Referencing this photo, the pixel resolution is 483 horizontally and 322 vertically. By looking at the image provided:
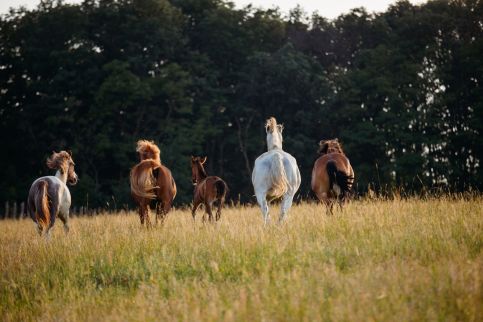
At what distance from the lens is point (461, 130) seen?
32281mm

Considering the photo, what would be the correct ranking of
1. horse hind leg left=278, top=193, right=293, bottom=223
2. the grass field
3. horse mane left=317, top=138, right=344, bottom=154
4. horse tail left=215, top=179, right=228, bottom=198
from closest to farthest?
the grass field < horse hind leg left=278, top=193, right=293, bottom=223 < horse tail left=215, top=179, right=228, bottom=198 < horse mane left=317, top=138, right=344, bottom=154

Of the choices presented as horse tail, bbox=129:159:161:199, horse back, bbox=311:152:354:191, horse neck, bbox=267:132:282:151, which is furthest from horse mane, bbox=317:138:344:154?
horse tail, bbox=129:159:161:199

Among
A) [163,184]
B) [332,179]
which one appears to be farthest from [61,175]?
[332,179]

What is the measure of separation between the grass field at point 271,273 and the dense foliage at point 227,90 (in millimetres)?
22956

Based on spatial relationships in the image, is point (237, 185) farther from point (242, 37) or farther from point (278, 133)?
point (278, 133)

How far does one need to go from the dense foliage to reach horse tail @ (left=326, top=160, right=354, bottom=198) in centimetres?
1934

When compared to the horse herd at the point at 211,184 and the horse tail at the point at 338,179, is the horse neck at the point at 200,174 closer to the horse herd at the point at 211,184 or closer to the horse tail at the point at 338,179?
the horse herd at the point at 211,184

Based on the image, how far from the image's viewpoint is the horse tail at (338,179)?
12156 millimetres

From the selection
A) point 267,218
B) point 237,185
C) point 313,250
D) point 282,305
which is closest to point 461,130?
point 237,185

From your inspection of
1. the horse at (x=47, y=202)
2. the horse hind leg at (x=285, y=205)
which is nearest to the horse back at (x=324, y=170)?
the horse hind leg at (x=285, y=205)

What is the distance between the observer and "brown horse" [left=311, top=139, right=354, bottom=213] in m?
12.2

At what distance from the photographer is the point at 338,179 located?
479 inches

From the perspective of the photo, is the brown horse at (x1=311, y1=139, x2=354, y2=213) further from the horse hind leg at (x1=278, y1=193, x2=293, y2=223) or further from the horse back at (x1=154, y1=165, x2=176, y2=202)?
the horse back at (x1=154, y1=165, x2=176, y2=202)

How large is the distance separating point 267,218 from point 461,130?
2461cm
